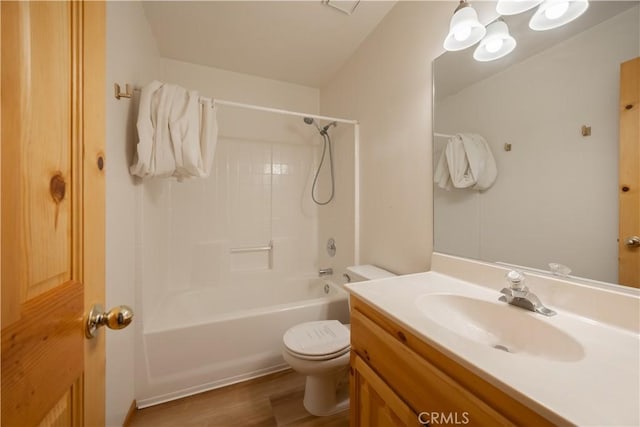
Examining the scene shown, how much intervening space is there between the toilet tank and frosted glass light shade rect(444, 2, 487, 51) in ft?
4.02

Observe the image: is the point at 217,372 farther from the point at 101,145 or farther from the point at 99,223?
the point at 101,145

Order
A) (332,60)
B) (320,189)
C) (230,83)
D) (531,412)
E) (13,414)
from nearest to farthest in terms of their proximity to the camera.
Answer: (13,414) < (531,412) < (332,60) < (230,83) < (320,189)

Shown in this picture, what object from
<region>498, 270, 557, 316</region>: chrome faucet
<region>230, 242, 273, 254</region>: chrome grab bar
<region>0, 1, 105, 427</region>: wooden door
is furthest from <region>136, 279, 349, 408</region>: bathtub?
<region>498, 270, 557, 316</region>: chrome faucet

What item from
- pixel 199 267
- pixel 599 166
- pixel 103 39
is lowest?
pixel 199 267

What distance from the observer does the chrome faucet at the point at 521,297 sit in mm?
726

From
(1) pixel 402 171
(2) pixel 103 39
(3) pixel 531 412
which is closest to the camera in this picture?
(3) pixel 531 412

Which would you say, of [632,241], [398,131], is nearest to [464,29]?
[398,131]

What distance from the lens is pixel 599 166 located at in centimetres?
72

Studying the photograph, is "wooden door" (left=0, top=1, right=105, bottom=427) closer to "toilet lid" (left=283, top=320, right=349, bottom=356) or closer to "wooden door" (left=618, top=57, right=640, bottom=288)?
"toilet lid" (left=283, top=320, right=349, bottom=356)

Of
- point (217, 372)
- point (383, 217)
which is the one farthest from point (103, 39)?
point (217, 372)

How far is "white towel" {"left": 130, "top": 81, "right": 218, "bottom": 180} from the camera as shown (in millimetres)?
1278

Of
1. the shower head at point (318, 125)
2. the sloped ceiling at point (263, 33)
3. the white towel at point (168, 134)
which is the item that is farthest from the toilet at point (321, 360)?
the sloped ceiling at point (263, 33)

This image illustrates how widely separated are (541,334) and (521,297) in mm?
110

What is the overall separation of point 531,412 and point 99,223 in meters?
0.89
